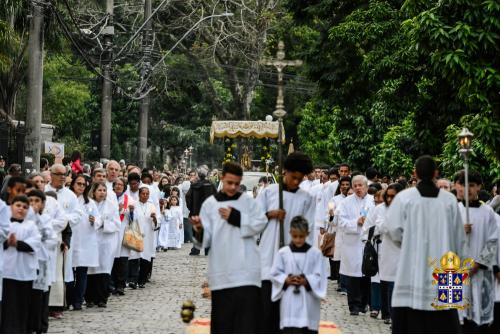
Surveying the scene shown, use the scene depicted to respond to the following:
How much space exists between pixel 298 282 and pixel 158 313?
6027 millimetres

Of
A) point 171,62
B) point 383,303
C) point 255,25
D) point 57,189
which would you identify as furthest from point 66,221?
point 171,62

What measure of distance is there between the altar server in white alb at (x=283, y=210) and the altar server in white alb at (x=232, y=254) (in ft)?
1.42

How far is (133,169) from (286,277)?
1125cm

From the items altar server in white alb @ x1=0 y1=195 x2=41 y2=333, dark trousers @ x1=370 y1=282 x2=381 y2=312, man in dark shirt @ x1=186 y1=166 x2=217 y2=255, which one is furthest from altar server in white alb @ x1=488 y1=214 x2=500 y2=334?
man in dark shirt @ x1=186 y1=166 x2=217 y2=255

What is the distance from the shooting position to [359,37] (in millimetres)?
27750

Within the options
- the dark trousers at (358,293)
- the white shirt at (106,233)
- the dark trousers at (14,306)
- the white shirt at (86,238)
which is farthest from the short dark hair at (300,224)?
the white shirt at (106,233)

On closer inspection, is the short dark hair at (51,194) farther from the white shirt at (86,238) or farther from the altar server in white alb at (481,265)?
the altar server in white alb at (481,265)

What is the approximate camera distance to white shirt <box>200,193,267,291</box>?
10711 millimetres

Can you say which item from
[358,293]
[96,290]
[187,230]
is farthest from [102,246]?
[187,230]

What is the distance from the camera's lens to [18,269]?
12602mm

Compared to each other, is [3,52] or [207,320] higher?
[3,52]

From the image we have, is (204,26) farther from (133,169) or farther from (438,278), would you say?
(438,278)

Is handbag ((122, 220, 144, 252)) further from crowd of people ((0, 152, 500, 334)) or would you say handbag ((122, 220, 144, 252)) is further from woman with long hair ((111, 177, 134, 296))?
crowd of people ((0, 152, 500, 334))

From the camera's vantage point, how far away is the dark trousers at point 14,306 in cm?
1258
